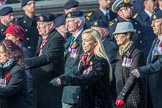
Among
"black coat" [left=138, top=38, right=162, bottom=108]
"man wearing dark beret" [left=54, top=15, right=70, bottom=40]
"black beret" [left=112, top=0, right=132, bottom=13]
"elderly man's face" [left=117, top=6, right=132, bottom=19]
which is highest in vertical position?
"black beret" [left=112, top=0, right=132, bottom=13]

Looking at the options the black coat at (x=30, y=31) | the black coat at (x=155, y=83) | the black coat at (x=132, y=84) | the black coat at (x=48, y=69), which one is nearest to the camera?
the black coat at (x=132, y=84)

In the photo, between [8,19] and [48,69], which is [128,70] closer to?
[48,69]

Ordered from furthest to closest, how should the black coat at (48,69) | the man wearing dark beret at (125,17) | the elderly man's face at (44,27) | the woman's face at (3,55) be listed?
the man wearing dark beret at (125,17) → the elderly man's face at (44,27) → the black coat at (48,69) → the woman's face at (3,55)

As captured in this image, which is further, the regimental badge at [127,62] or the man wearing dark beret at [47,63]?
the man wearing dark beret at [47,63]

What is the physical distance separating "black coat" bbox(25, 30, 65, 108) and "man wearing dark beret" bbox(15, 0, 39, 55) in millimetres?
1011

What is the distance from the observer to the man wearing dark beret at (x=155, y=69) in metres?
9.09

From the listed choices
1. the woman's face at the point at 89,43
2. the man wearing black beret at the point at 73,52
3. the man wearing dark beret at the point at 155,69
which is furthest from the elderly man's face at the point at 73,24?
the woman's face at the point at 89,43

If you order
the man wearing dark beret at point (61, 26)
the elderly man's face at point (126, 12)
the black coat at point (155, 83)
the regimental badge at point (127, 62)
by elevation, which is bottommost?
the black coat at point (155, 83)

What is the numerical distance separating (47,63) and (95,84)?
6.71 feet

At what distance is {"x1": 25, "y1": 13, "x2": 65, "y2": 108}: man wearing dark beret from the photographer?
33.8ft

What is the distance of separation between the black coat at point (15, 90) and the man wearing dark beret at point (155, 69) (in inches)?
60.6

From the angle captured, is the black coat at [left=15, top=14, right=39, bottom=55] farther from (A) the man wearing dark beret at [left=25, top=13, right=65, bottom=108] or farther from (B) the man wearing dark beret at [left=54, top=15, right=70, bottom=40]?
(A) the man wearing dark beret at [left=25, top=13, right=65, bottom=108]

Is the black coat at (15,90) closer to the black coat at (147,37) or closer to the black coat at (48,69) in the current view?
the black coat at (48,69)

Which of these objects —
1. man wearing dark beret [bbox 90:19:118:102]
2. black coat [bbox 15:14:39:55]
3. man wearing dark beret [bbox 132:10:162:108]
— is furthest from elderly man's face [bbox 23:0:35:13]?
man wearing dark beret [bbox 132:10:162:108]
